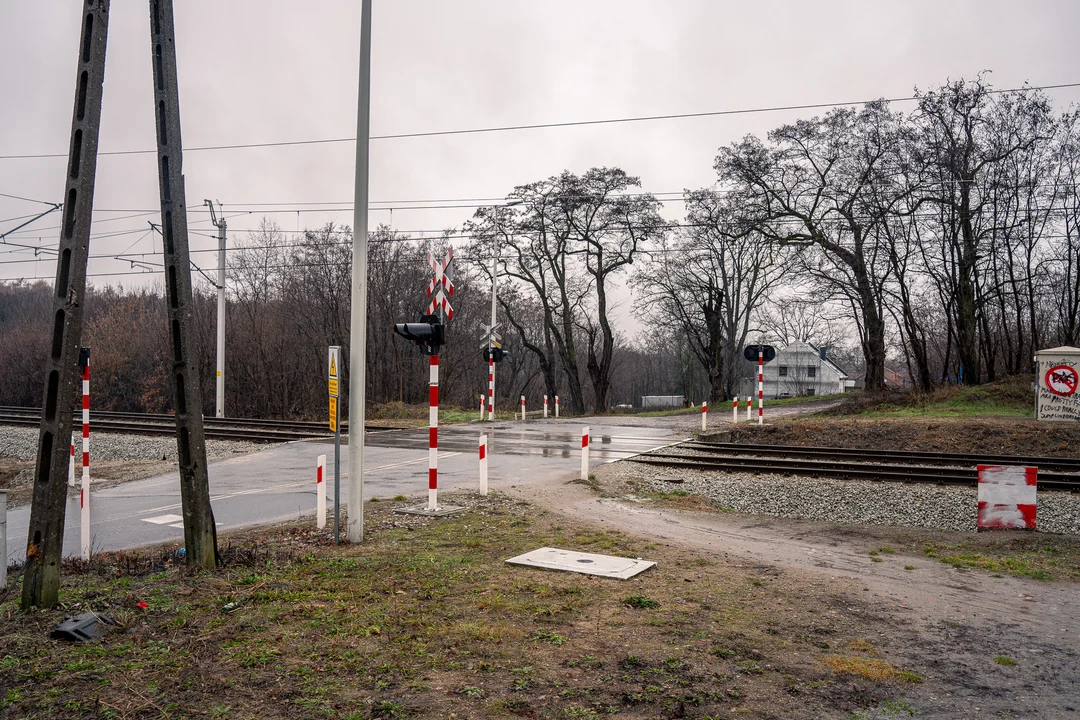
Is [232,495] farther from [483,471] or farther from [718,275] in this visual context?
[718,275]

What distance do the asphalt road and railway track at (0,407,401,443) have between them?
1719mm

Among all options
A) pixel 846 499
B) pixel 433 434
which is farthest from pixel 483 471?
pixel 846 499

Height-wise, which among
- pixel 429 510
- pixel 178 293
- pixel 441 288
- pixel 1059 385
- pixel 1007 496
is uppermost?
pixel 441 288

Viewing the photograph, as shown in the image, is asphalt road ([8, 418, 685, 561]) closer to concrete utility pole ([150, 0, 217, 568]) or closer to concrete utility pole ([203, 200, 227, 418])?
concrete utility pole ([150, 0, 217, 568])

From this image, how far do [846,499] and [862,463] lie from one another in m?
3.75

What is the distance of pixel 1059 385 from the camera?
20.4m

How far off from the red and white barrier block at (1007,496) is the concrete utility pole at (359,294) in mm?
7818

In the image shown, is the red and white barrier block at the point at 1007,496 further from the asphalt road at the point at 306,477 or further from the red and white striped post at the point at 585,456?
the asphalt road at the point at 306,477

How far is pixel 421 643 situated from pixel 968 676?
10.8 feet

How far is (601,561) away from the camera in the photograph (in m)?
7.39

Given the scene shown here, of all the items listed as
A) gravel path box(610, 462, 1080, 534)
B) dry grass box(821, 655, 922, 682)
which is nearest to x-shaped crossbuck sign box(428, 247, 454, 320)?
gravel path box(610, 462, 1080, 534)

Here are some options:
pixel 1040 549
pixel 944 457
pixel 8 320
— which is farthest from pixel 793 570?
pixel 8 320

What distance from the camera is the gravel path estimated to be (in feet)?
36.7

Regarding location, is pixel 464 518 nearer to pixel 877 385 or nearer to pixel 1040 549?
pixel 1040 549
